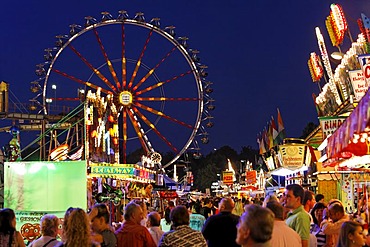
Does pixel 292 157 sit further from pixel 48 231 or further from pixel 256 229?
pixel 256 229

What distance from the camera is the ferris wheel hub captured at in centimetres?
3475

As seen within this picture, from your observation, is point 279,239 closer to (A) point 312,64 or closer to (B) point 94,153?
(B) point 94,153

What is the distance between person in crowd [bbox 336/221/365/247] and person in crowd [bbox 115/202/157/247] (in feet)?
9.06

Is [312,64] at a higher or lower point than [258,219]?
higher

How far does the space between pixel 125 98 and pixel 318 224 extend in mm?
25427

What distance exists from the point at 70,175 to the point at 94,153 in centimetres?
691

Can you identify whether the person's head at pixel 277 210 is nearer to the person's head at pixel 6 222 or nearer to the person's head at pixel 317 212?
the person's head at pixel 6 222

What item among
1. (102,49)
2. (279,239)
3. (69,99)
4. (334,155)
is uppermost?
(102,49)

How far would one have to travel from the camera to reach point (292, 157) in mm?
24172

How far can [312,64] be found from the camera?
3312 centimetres

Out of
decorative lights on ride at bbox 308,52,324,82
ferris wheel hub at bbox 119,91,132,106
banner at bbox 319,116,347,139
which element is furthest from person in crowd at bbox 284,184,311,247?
ferris wheel hub at bbox 119,91,132,106

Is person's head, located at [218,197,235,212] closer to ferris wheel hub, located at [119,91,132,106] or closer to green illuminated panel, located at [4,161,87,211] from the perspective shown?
green illuminated panel, located at [4,161,87,211]

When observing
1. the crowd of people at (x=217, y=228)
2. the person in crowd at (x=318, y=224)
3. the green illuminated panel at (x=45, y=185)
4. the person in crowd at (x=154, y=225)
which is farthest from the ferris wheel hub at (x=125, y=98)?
the person in crowd at (x=154, y=225)

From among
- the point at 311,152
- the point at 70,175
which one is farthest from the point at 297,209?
the point at 311,152
